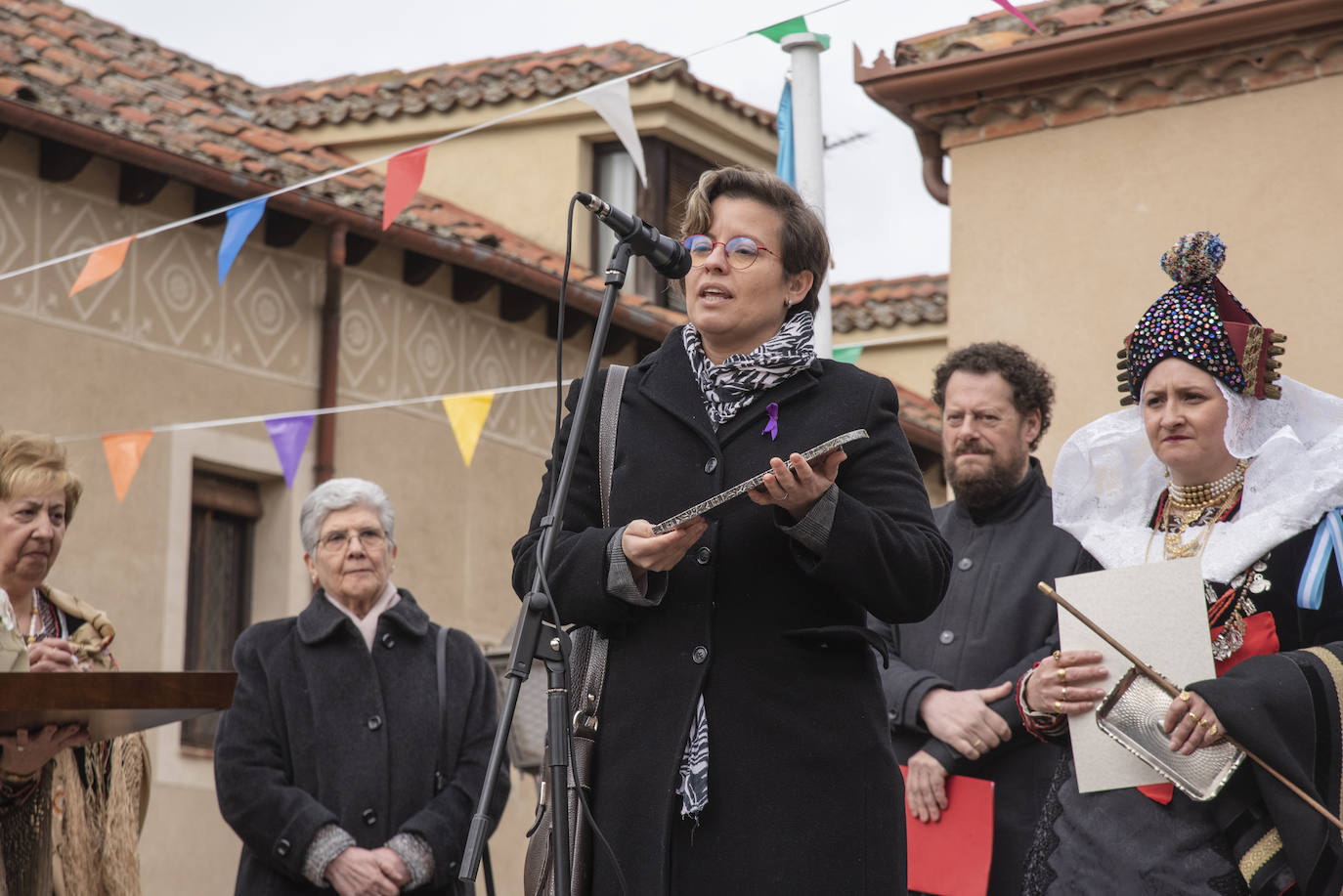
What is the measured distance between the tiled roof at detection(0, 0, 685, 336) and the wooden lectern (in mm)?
7077

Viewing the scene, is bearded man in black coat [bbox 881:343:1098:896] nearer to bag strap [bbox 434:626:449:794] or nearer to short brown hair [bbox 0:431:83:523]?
bag strap [bbox 434:626:449:794]

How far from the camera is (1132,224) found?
827 cm

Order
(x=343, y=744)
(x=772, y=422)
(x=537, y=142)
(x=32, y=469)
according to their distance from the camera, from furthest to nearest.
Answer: (x=537, y=142), (x=343, y=744), (x=32, y=469), (x=772, y=422)

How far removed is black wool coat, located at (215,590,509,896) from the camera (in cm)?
520

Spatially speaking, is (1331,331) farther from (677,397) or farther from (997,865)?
(677,397)

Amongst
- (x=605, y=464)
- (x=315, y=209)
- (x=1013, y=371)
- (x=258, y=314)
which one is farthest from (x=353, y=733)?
(x=315, y=209)

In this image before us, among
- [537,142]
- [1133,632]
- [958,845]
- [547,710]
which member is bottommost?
[958,845]

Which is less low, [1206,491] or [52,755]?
[1206,491]

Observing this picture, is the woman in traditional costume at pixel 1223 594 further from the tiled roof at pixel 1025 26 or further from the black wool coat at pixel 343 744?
the tiled roof at pixel 1025 26

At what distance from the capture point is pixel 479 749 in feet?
18.3

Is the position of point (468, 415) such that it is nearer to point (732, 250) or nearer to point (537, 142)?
point (537, 142)

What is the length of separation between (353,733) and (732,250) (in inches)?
98.1

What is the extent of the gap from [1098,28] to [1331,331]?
69.5 inches

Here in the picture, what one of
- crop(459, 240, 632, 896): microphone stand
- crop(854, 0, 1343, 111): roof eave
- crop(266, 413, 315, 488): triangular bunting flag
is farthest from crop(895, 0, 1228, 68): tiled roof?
crop(459, 240, 632, 896): microphone stand
